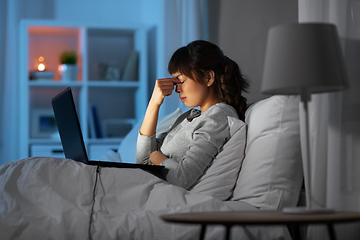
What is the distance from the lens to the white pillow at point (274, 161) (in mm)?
1284

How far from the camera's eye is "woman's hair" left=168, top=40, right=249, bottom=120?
1718 mm

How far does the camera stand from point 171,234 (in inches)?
43.5

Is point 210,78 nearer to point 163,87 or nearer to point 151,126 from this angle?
point 163,87

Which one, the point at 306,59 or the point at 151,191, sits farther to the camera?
the point at 151,191

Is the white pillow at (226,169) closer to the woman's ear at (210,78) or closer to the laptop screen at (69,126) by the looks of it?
the woman's ear at (210,78)

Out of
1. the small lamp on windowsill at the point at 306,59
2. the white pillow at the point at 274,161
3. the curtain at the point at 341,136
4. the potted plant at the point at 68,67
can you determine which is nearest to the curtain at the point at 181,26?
the potted plant at the point at 68,67

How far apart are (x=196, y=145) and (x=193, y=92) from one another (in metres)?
0.32

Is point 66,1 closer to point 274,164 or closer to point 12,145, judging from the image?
point 12,145

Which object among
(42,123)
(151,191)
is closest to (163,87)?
(151,191)

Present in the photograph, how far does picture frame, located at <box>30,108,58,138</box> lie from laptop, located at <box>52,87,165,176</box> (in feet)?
6.29

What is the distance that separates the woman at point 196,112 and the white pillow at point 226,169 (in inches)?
0.9

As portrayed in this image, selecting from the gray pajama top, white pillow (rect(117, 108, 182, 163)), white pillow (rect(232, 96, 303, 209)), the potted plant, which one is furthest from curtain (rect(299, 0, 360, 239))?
the potted plant

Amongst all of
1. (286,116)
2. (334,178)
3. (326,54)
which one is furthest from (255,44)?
(326,54)

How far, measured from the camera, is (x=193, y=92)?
5.74ft
